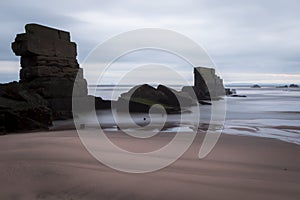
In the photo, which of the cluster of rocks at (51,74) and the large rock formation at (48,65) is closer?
the cluster of rocks at (51,74)

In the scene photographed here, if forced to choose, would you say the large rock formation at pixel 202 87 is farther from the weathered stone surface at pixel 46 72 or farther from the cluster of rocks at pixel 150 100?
the weathered stone surface at pixel 46 72

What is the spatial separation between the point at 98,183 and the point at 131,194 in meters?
0.47

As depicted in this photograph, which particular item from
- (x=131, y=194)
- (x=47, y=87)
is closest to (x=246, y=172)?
(x=131, y=194)

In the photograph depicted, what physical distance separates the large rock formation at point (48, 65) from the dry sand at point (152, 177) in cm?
838

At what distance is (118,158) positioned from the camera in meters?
4.27

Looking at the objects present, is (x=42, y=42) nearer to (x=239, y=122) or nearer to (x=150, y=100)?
(x=150, y=100)

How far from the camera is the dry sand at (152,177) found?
9.46 ft

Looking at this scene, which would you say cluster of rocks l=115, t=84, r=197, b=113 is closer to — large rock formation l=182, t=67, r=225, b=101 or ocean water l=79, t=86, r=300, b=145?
ocean water l=79, t=86, r=300, b=145

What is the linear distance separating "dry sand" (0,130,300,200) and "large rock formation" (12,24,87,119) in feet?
27.5

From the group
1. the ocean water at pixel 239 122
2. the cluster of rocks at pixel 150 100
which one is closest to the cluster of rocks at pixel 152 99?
the cluster of rocks at pixel 150 100

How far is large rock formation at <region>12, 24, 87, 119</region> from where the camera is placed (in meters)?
12.8

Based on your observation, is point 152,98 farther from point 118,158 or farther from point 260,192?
point 260,192

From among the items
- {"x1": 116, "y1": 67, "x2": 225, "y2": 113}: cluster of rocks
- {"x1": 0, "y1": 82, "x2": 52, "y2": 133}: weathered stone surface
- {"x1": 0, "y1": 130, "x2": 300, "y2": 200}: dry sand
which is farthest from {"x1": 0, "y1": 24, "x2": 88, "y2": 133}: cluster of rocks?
{"x1": 0, "y1": 130, "x2": 300, "y2": 200}: dry sand

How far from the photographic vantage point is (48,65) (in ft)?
44.3
